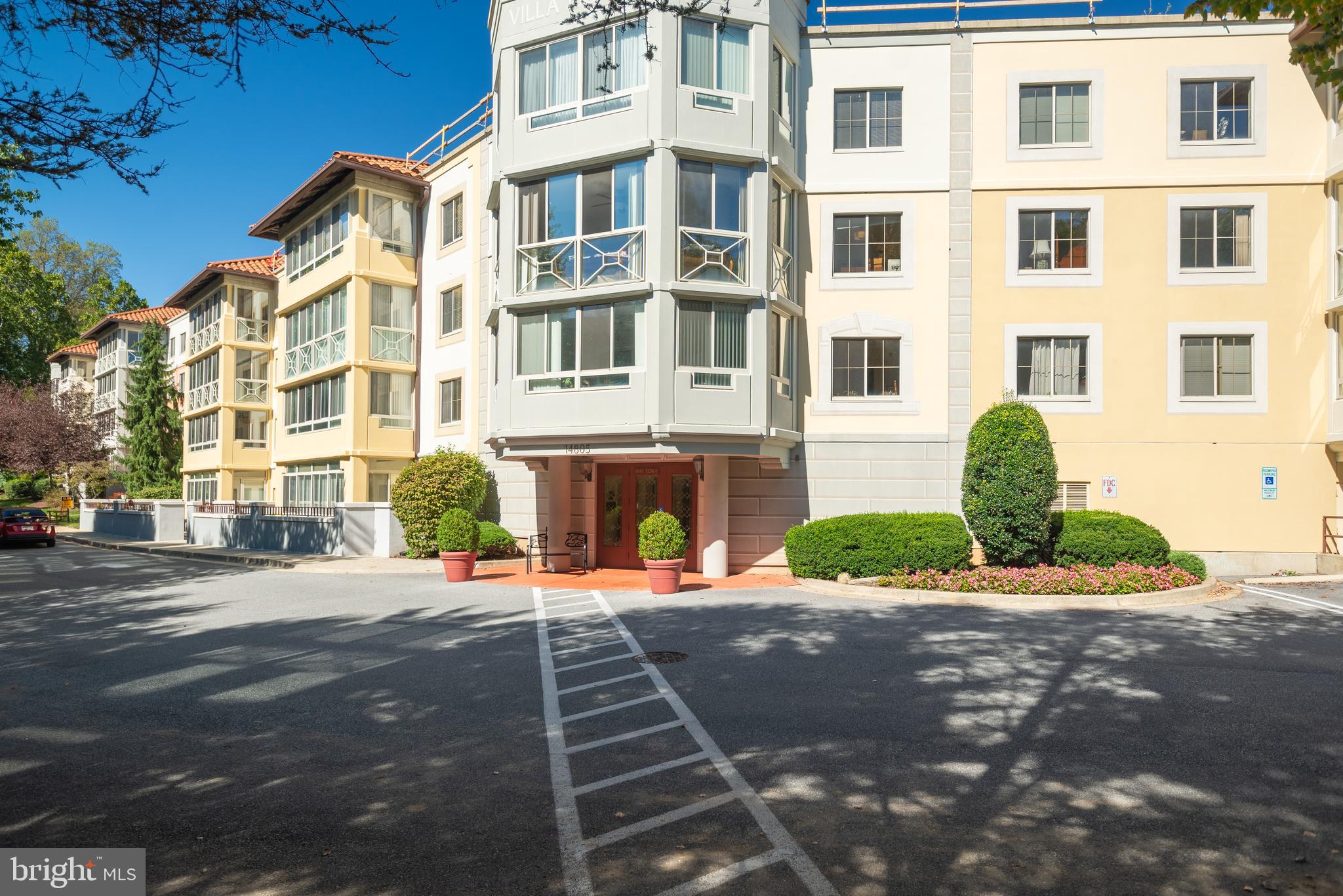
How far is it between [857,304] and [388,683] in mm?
15202

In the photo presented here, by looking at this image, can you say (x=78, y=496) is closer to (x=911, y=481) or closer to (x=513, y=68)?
(x=513, y=68)

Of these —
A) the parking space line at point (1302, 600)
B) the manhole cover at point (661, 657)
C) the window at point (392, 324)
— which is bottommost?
the parking space line at point (1302, 600)

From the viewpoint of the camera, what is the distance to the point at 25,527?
34.7 metres

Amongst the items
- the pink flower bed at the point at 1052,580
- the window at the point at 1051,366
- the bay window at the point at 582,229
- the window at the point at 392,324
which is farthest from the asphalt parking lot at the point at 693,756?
the window at the point at 392,324

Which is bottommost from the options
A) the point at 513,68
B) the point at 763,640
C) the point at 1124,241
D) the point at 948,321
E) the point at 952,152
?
the point at 763,640

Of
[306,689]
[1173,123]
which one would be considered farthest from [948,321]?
[306,689]

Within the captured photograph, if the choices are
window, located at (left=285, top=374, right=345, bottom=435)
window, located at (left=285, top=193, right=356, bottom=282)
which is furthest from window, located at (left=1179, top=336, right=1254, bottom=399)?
→ window, located at (left=285, top=193, right=356, bottom=282)

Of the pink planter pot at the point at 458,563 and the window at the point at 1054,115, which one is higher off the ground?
the window at the point at 1054,115

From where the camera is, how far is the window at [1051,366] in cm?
2052

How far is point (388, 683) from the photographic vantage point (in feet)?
30.3

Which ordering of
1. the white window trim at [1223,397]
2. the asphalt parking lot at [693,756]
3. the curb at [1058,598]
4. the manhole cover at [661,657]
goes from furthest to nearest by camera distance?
the white window trim at [1223,397] → the curb at [1058,598] → the manhole cover at [661,657] → the asphalt parking lot at [693,756]

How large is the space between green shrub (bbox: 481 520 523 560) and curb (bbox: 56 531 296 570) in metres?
5.49

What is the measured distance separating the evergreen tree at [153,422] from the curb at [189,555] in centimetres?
1027

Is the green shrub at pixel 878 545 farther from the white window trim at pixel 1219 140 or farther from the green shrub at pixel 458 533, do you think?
the white window trim at pixel 1219 140
